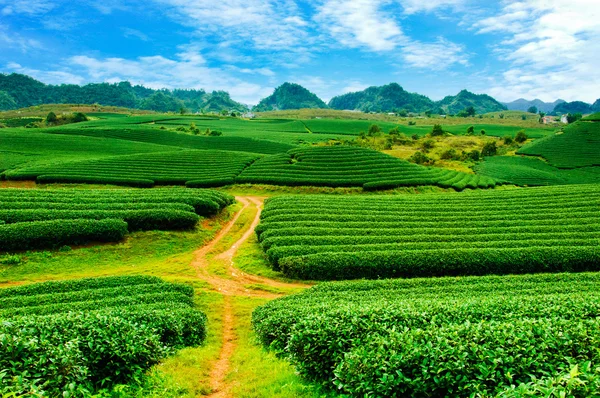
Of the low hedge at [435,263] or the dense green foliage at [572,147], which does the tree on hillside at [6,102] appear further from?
the dense green foliage at [572,147]

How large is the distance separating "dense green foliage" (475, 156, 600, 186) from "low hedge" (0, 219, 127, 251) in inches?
2324

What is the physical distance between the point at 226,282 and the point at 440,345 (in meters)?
17.2

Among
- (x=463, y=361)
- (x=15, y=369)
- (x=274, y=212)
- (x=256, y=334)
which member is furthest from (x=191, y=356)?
(x=274, y=212)

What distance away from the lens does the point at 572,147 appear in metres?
85.6

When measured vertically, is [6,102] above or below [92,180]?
above

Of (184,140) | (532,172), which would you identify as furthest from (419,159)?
(184,140)

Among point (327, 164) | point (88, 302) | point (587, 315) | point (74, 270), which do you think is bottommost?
point (74, 270)

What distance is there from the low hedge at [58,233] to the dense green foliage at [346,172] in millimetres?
23598

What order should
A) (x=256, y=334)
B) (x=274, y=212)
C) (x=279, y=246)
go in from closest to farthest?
(x=256, y=334)
(x=279, y=246)
(x=274, y=212)

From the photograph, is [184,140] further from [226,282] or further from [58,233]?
[226,282]

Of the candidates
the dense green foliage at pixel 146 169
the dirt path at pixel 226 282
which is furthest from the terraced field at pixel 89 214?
the dense green foliage at pixel 146 169

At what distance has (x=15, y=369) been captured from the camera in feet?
21.1

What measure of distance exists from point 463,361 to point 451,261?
55.5 ft

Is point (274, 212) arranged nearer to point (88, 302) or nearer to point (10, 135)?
point (88, 302)
